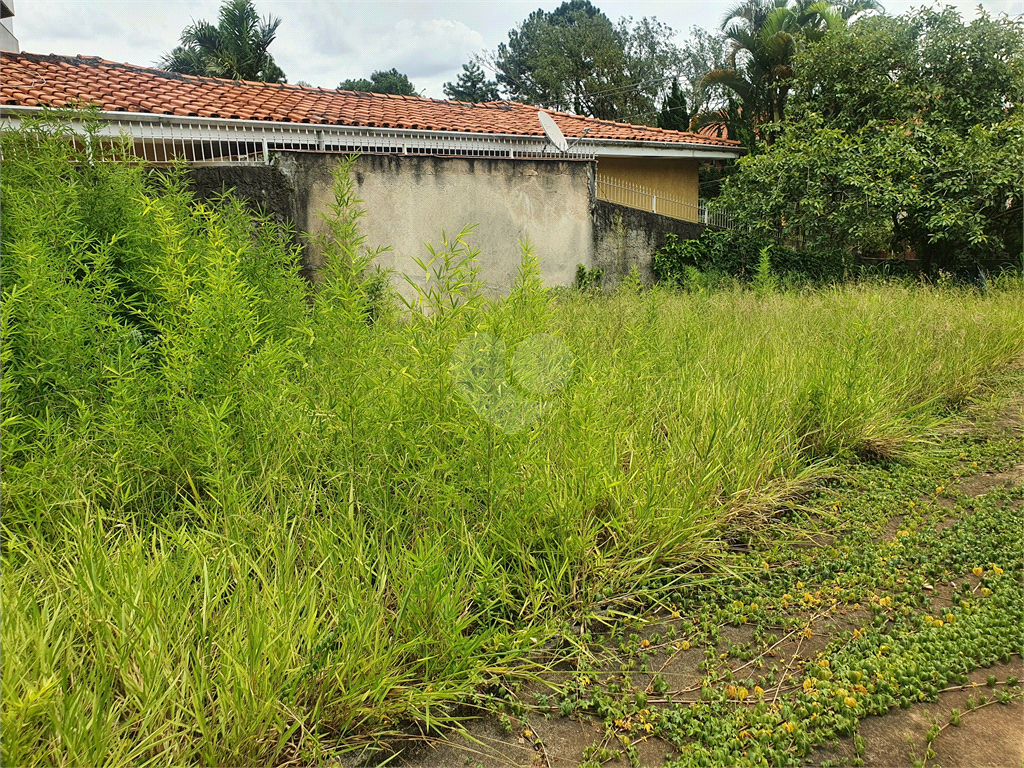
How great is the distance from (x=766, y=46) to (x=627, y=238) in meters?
11.0

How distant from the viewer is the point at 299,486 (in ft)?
10.6

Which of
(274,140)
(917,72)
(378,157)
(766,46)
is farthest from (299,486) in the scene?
(766,46)

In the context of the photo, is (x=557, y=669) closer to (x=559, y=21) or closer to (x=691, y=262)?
(x=691, y=262)

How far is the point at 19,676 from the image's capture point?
204 centimetres

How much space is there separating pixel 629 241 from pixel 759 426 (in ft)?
28.3

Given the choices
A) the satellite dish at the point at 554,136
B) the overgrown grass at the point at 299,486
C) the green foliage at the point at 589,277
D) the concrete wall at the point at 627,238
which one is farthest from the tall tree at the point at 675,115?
the overgrown grass at the point at 299,486

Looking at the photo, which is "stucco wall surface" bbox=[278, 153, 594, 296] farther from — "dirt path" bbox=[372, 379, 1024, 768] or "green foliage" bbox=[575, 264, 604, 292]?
"dirt path" bbox=[372, 379, 1024, 768]

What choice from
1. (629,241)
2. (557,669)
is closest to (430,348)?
(557,669)

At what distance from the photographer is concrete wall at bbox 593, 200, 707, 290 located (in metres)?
12.1

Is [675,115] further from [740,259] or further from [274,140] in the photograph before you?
[274,140]

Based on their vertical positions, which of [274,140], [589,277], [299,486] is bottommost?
[299,486]

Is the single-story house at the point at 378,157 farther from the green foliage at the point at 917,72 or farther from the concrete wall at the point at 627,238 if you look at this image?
the green foliage at the point at 917,72

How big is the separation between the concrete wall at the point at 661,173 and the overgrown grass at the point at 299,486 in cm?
1301

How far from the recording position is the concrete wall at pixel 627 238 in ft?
39.8
